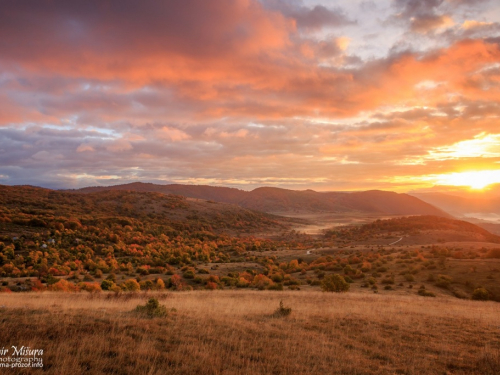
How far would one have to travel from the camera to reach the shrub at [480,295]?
20766 mm

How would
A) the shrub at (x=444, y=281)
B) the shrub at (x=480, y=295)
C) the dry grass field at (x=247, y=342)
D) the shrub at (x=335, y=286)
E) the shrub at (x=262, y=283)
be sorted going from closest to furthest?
the dry grass field at (x=247, y=342), the shrub at (x=480, y=295), the shrub at (x=335, y=286), the shrub at (x=444, y=281), the shrub at (x=262, y=283)

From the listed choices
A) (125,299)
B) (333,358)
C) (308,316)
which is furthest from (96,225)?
(333,358)

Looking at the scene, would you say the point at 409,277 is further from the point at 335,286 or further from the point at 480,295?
the point at 335,286

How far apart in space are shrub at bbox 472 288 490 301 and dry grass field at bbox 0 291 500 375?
38.0 feet

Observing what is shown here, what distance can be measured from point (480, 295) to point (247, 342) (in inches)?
864

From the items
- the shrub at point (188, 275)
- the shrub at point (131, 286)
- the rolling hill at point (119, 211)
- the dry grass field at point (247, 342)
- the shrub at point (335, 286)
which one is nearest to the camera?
the dry grass field at point (247, 342)

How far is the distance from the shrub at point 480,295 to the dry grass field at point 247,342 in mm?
11571

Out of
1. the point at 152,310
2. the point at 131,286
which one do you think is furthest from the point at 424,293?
the point at 131,286

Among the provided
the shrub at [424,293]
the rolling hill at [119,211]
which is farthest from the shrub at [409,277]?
the rolling hill at [119,211]

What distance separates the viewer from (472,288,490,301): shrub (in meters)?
20.8

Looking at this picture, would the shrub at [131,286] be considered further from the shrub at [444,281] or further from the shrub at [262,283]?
the shrub at [444,281]

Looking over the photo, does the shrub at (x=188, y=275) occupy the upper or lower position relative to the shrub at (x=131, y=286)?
lower

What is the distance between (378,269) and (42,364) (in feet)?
103

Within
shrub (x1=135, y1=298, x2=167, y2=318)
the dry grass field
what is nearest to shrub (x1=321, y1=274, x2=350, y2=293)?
the dry grass field
